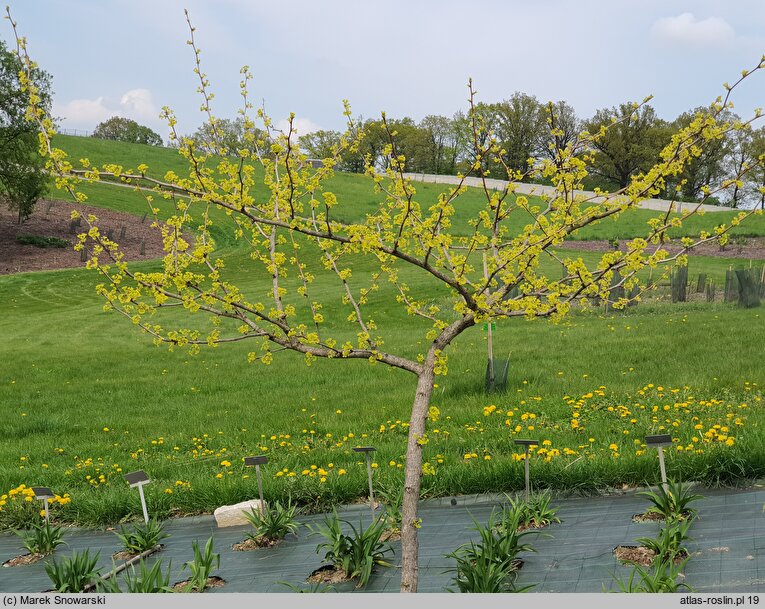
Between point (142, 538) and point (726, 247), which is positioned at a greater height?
point (726, 247)

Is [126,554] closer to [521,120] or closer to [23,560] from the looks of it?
[23,560]

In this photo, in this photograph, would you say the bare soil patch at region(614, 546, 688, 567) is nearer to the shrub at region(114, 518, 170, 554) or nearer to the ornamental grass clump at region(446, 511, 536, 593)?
the ornamental grass clump at region(446, 511, 536, 593)

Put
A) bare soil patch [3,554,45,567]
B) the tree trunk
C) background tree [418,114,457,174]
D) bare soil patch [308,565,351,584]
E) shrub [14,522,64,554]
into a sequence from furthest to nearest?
background tree [418,114,457,174], shrub [14,522,64,554], bare soil patch [3,554,45,567], bare soil patch [308,565,351,584], the tree trunk

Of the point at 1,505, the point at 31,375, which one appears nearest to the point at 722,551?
the point at 1,505

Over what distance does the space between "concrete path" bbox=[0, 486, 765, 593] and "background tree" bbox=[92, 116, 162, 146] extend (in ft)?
317

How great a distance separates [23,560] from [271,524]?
2407mm

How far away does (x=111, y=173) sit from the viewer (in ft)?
15.8

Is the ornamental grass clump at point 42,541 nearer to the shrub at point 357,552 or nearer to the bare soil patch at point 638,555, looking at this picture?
the shrub at point 357,552

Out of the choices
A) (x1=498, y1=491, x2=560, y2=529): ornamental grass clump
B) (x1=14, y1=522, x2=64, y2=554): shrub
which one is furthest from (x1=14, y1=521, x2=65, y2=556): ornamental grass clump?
(x1=498, y1=491, x2=560, y2=529): ornamental grass clump

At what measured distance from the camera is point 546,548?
568 cm

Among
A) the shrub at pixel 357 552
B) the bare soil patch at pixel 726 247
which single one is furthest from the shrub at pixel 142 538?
the bare soil patch at pixel 726 247

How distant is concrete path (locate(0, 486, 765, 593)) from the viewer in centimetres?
504

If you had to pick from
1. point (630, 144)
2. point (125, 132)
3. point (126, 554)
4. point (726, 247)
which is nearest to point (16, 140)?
point (126, 554)

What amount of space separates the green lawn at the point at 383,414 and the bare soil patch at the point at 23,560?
847 millimetres
